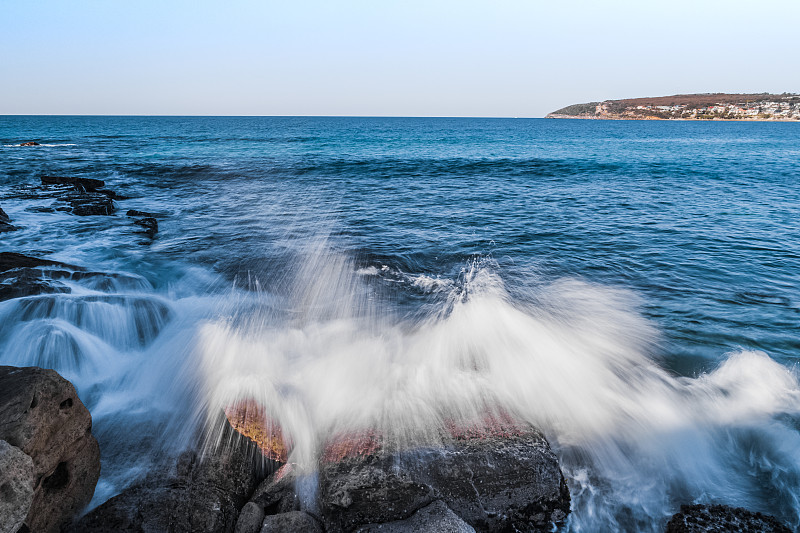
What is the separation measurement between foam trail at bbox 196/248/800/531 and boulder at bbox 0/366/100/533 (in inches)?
54.6

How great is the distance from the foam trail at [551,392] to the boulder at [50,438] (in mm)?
1387

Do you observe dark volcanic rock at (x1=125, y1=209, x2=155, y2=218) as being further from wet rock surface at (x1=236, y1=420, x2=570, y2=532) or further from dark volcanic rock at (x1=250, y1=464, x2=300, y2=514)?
wet rock surface at (x1=236, y1=420, x2=570, y2=532)

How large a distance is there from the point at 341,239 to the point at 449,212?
18.0 ft

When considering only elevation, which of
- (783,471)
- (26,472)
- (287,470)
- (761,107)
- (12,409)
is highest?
(761,107)

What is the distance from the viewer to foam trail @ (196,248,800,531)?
432 centimetres

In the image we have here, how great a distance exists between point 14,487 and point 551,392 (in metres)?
5.55

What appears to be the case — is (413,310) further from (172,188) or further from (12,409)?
(172,188)

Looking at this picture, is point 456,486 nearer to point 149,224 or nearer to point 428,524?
point 428,524

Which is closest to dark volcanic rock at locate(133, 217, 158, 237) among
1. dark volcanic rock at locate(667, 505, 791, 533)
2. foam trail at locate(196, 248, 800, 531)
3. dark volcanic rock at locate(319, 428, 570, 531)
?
foam trail at locate(196, 248, 800, 531)

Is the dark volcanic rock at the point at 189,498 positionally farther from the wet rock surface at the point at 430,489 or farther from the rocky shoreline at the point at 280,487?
the wet rock surface at the point at 430,489

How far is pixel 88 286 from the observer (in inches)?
342

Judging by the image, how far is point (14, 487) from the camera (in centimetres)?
294

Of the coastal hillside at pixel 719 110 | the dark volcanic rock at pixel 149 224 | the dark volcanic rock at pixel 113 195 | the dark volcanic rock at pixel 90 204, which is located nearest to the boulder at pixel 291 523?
the dark volcanic rock at pixel 149 224

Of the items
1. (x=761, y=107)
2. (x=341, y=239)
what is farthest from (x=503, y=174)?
(x=761, y=107)
